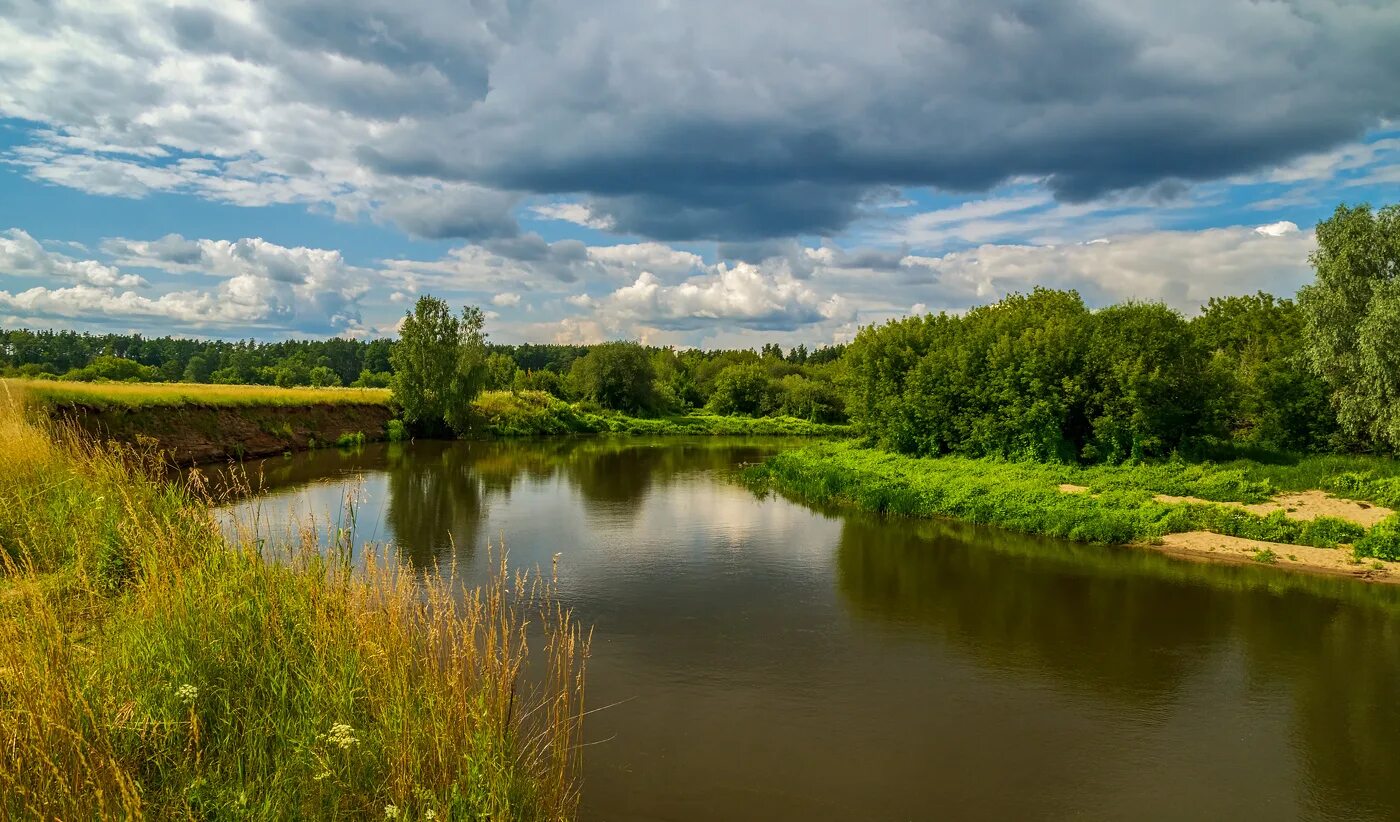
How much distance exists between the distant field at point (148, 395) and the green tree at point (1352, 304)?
42.0 meters

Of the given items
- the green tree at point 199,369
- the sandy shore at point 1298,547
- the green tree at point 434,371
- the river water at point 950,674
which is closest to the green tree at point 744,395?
the green tree at point 434,371

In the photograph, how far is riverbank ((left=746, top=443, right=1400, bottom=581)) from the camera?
1842cm

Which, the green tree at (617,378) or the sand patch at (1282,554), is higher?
the green tree at (617,378)

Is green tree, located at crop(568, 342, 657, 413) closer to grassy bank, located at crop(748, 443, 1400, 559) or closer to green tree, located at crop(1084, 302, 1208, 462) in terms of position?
grassy bank, located at crop(748, 443, 1400, 559)

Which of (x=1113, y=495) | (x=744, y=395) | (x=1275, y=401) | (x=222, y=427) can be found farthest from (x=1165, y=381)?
(x=744, y=395)

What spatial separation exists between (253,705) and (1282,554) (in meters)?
22.3

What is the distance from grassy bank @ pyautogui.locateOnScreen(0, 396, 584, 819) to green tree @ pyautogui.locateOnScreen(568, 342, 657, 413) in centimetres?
7283

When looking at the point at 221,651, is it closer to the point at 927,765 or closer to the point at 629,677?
the point at 629,677

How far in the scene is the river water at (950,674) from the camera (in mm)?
8219

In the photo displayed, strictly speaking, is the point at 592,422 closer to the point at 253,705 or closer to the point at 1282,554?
the point at 1282,554

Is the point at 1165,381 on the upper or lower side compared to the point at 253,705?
upper

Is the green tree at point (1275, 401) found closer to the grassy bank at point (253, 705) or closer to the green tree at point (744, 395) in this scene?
the grassy bank at point (253, 705)

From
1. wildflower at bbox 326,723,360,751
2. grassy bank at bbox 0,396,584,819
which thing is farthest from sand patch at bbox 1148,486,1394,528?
wildflower at bbox 326,723,360,751

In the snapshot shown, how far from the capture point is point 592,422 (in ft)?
230
